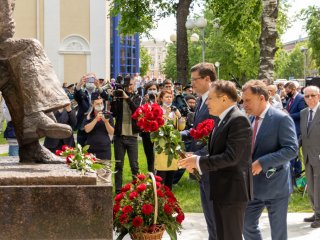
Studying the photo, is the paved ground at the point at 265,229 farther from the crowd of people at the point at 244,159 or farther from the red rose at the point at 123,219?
the red rose at the point at 123,219

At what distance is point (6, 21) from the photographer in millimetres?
5062

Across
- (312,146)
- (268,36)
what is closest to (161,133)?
(312,146)

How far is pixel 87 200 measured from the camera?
4512 millimetres

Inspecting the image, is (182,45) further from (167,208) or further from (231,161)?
(231,161)

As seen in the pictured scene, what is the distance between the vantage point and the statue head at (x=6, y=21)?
5016mm

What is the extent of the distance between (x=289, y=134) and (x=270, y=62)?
894cm

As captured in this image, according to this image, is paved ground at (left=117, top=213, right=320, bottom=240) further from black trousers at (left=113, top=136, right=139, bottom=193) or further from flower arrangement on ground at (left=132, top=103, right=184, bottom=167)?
flower arrangement on ground at (left=132, top=103, right=184, bottom=167)

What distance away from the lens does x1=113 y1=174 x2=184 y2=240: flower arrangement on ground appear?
5.39 metres

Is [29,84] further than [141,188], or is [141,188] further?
[141,188]

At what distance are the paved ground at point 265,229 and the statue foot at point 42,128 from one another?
109 inches

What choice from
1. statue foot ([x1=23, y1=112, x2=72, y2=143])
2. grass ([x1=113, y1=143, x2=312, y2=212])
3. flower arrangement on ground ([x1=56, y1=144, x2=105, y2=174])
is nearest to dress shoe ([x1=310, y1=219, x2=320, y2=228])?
grass ([x1=113, y1=143, x2=312, y2=212])

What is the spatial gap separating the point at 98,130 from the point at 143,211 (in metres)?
4.33

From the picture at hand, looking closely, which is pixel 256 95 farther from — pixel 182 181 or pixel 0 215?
pixel 182 181

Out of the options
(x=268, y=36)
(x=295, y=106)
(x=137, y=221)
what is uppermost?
(x=268, y=36)
